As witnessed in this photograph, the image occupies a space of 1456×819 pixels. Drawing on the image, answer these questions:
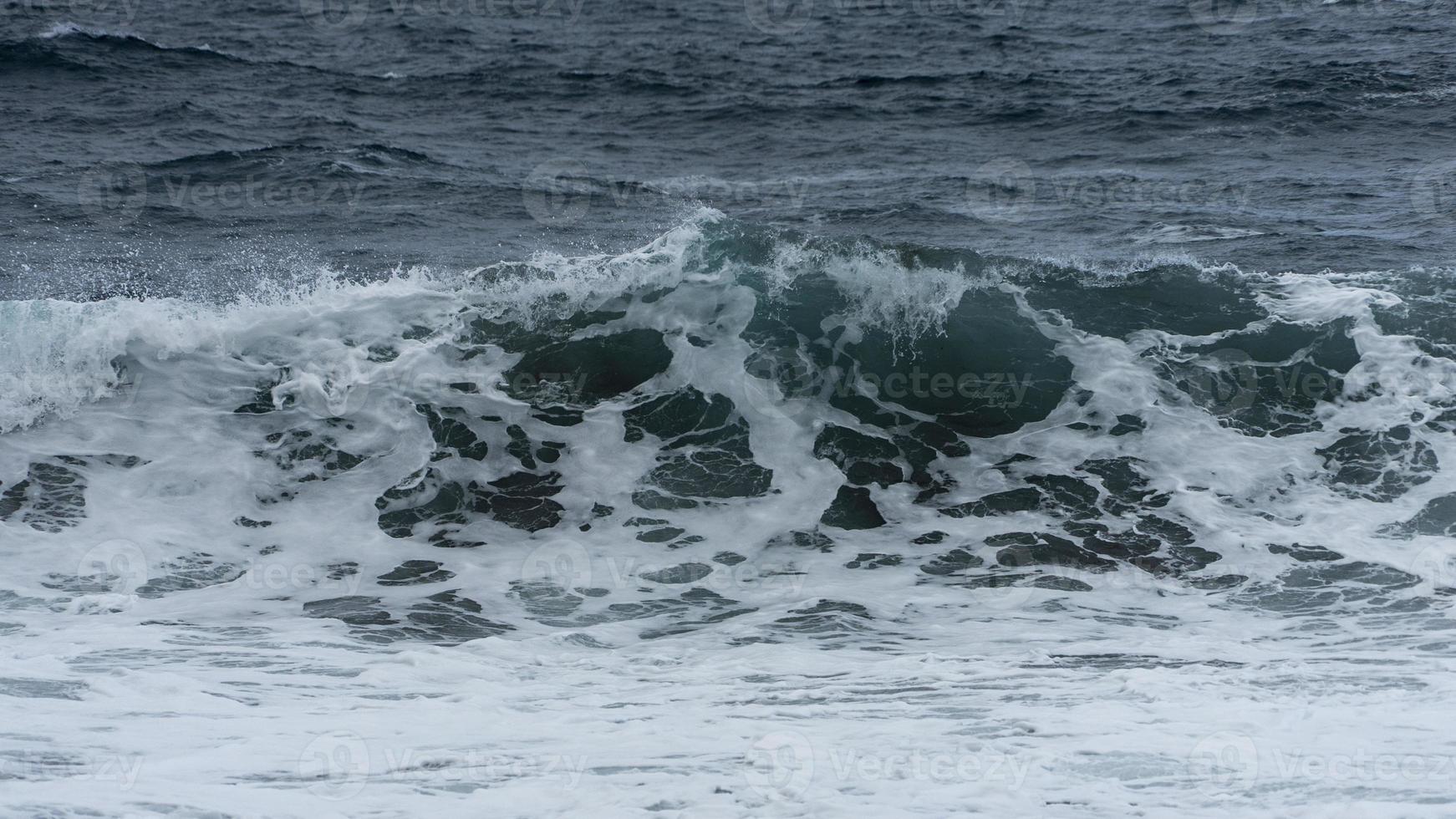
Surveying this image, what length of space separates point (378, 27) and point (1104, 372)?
18.3m

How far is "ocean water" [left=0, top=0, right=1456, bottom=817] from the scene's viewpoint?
17.6 ft

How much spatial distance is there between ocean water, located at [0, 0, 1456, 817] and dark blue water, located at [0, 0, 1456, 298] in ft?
0.44

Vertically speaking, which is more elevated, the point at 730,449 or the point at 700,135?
the point at 700,135

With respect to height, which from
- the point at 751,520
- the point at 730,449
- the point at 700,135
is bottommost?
the point at 751,520

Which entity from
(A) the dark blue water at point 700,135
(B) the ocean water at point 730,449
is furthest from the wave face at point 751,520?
(A) the dark blue water at point 700,135

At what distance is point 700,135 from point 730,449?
834cm

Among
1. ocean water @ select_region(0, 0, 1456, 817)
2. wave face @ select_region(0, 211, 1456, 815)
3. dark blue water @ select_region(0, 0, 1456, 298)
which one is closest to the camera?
ocean water @ select_region(0, 0, 1456, 817)

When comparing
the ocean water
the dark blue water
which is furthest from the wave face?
the dark blue water

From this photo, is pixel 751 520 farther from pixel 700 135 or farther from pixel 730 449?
pixel 700 135

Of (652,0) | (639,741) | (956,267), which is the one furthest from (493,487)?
(652,0)

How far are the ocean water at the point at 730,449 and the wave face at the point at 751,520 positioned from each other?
39mm

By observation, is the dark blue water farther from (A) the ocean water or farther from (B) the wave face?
(B) the wave face

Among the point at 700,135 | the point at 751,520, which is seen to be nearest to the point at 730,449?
the point at 751,520

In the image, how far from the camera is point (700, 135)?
56.0 ft
